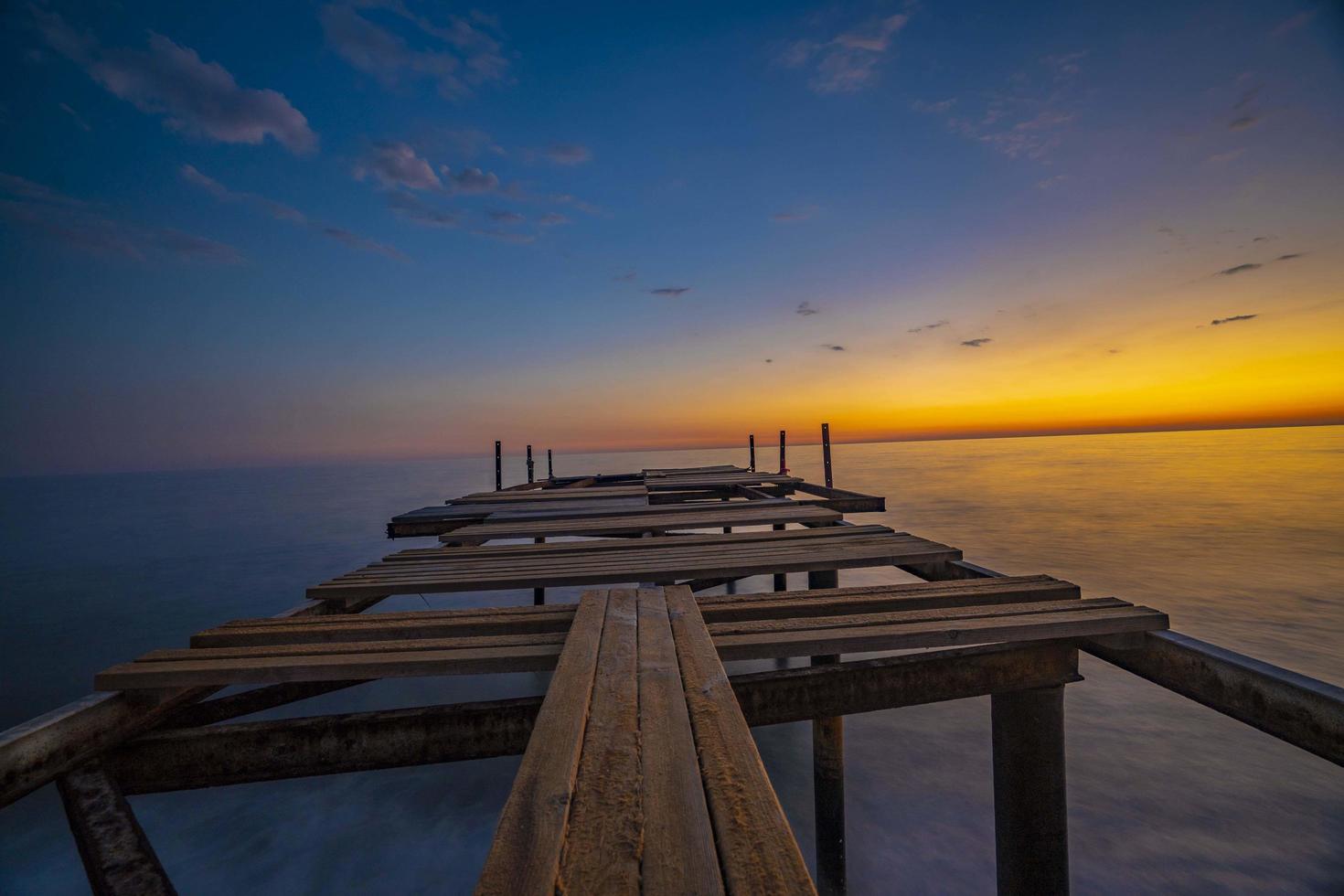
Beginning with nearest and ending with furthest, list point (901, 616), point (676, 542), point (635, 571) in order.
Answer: point (901, 616) < point (635, 571) < point (676, 542)

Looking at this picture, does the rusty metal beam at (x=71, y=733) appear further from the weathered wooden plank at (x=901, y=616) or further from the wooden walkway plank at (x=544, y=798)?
the weathered wooden plank at (x=901, y=616)

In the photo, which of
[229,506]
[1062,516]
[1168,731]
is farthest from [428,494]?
[1168,731]

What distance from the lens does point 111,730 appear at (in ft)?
7.25

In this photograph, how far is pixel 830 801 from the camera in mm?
5582

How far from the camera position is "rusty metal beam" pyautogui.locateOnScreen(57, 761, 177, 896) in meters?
1.72

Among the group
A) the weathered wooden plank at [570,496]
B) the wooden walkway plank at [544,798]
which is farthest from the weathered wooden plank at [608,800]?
the weathered wooden plank at [570,496]

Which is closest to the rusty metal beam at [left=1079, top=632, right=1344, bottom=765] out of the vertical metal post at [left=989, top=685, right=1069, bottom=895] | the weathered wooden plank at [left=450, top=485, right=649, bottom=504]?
the vertical metal post at [left=989, top=685, right=1069, bottom=895]

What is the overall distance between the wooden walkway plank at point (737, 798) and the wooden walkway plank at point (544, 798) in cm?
34

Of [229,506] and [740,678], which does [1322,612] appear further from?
[229,506]

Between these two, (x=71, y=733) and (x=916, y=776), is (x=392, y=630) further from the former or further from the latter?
(x=916, y=776)

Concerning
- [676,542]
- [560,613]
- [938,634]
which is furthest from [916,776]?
[560,613]

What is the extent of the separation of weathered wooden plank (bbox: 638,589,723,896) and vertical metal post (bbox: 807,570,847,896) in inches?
156

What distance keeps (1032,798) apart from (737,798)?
2.79 m

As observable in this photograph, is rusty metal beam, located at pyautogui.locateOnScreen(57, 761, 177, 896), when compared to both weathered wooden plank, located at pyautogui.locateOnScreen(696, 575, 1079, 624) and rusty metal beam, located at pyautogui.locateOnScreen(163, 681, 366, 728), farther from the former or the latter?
weathered wooden plank, located at pyautogui.locateOnScreen(696, 575, 1079, 624)
